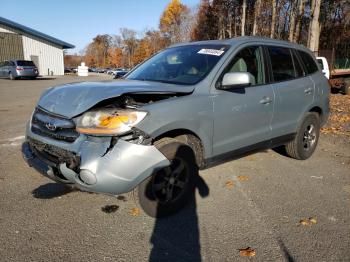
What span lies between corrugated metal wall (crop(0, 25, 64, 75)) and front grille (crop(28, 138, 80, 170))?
122ft

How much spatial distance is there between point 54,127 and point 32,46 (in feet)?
132

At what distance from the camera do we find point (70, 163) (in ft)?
10.2

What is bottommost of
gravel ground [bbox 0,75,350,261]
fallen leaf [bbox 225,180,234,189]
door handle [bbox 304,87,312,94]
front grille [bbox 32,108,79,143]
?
gravel ground [bbox 0,75,350,261]

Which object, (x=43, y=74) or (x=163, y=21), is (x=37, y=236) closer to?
(x=43, y=74)

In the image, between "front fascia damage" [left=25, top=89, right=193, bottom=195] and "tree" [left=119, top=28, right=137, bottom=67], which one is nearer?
"front fascia damage" [left=25, top=89, right=193, bottom=195]

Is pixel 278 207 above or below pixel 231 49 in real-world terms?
below

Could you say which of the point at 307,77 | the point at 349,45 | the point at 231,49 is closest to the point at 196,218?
the point at 231,49

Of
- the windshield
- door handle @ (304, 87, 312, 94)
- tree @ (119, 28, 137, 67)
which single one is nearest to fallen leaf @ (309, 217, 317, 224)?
the windshield

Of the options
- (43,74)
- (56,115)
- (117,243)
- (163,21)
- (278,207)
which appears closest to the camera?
(117,243)

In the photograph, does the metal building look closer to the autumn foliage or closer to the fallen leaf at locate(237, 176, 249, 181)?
the autumn foliage

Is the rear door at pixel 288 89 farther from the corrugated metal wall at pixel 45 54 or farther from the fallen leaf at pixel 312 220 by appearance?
the corrugated metal wall at pixel 45 54

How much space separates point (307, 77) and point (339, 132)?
11.5 ft

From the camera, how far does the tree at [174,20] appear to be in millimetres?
70950

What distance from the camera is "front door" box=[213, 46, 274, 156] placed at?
3.98 m
